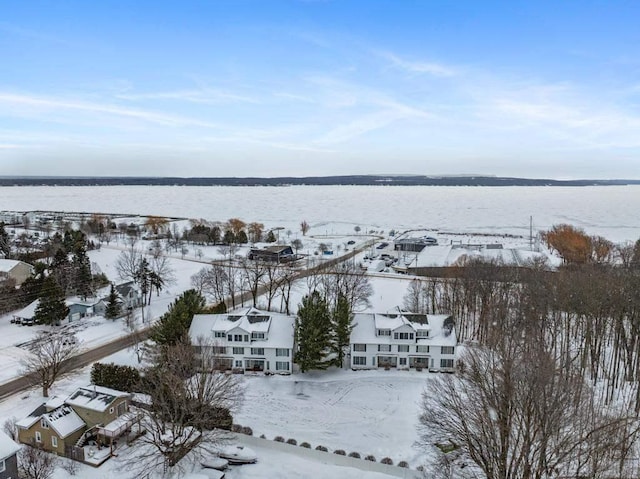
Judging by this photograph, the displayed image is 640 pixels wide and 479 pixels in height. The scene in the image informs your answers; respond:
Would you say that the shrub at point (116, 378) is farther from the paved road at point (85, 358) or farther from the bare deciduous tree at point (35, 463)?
the bare deciduous tree at point (35, 463)

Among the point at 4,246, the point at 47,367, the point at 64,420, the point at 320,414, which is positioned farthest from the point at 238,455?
the point at 4,246

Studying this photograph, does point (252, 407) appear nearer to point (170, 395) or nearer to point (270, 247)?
point (170, 395)

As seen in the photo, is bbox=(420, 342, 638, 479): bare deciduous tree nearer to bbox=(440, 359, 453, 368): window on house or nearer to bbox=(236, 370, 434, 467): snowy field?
bbox=(236, 370, 434, 467): snowy field

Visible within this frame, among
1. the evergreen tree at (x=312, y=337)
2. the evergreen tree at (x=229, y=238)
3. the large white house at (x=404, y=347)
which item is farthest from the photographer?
the evergreen tree at (x=229, y=238)

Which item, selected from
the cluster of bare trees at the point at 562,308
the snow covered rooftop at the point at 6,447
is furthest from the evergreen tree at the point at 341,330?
the snow covered rooftop at the point at 6,447

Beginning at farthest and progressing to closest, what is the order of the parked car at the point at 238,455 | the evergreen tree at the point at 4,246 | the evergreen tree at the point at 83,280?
1. the evergreen tree at the point at 4,246
2. the evergreen tree at the point at 83,280
3. the parked car at the point at 238,455

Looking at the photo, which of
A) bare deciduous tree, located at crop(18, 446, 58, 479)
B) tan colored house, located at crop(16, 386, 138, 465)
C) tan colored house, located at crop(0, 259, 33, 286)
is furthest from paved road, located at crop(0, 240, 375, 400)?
tan colored house, located at crop(0, 259, 33, 286)
